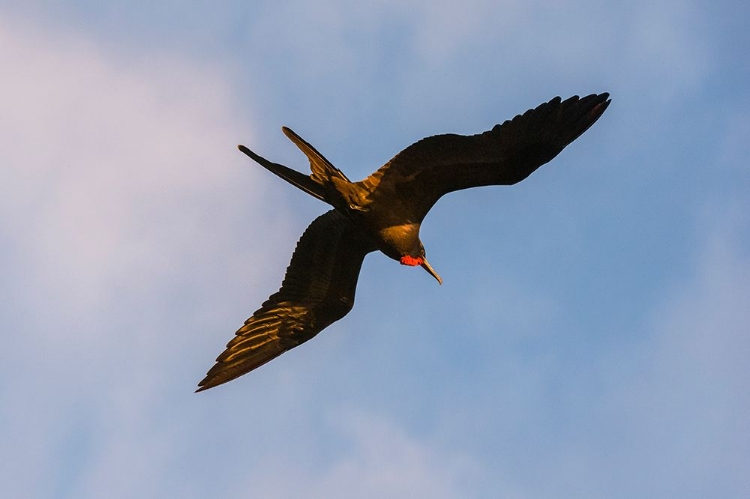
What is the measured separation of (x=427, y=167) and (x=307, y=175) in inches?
49.2

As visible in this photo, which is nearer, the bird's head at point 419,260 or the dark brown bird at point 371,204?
the dark brown bird at point 371,204

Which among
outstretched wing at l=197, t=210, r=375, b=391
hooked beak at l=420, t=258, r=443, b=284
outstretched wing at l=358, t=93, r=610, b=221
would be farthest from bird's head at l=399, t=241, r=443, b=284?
outstretched wing at l=358, t=93, r=610, b=221

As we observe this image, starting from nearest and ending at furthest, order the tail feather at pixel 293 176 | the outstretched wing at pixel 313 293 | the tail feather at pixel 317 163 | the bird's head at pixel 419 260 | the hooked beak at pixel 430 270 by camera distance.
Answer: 1. the tail feather at pixel 293 176
2. the tail feather at pixel 317 163
3. the bird's head at pixel 419 260
4. the hooked beak at pixel 430 270
5. the outstretched wing at pixel 313 293

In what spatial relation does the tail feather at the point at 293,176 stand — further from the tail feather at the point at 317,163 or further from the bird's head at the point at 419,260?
the bird's head at the point at 419,260

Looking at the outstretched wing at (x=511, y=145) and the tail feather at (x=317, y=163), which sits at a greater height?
the outstretched wing at (x=511, y=145)

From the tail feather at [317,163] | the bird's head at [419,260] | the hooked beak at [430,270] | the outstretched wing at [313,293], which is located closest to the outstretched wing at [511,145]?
the tail feather at [317,163]

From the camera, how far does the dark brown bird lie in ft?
40.7

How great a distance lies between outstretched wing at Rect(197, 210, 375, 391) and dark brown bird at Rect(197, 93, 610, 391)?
0.04ft

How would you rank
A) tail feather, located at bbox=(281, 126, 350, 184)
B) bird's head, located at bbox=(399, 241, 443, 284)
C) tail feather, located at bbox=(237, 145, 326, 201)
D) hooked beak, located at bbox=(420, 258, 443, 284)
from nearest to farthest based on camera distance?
tail feather, located at bbox=(237, 145, 326, 201) < tail feather, located at bbox=(281, 126, 350, 184) < bird's head, located at bbox=(399, 241, 443, 284) < hooked beak, located at bbox=(420, 258, 443, 284)

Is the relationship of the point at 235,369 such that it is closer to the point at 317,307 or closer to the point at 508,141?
the point at 317,307

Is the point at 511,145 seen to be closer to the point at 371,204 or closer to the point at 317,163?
the point at 371,204

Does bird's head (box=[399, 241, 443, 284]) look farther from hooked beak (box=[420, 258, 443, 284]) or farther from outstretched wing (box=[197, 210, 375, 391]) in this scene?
outstretched wing (box=[197, 210, 375, 391])

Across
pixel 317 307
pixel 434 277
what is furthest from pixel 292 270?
pixel 434 277

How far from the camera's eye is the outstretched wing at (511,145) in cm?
1240
